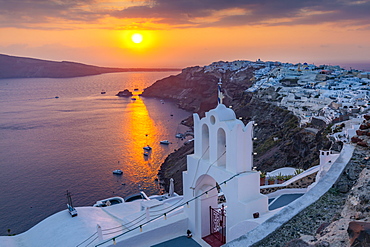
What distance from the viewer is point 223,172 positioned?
23.2ft

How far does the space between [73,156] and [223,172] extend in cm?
3529

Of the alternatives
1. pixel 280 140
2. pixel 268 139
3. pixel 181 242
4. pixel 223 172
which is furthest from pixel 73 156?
pixel 223 172

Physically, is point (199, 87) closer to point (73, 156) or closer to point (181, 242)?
point (73, 156)

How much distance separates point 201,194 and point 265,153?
1945cm

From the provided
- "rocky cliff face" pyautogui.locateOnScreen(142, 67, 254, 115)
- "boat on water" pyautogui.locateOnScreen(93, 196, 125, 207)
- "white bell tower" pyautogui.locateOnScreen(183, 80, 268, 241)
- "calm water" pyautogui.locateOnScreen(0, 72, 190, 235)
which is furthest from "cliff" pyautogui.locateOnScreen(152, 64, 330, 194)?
"white bell tower" pyautogui.locateOnScreen(183, 80, 268, 241)

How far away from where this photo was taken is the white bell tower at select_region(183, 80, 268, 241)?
671cm

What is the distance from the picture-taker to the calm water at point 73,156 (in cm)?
2763

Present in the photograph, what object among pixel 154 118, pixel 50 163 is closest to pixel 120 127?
pixel 154 118

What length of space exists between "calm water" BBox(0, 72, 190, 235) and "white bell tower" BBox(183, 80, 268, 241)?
66.5 feet

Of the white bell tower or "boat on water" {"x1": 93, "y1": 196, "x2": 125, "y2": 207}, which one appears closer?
the white bell tower

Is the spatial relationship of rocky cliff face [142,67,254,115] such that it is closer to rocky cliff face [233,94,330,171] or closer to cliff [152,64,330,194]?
cliff [152,64,330,194]

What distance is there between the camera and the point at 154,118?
64.1 metres

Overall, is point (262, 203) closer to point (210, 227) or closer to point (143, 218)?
point (210, 227)

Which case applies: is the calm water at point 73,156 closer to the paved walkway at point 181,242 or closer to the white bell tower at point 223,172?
the paved walkway at point 181,242
